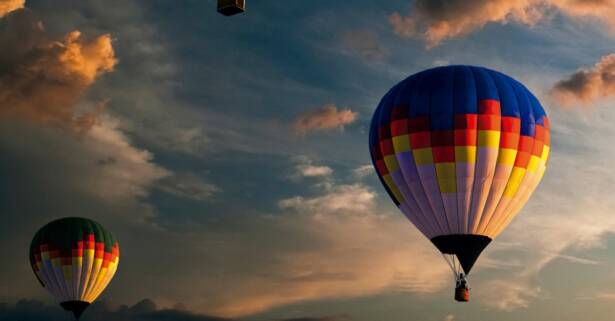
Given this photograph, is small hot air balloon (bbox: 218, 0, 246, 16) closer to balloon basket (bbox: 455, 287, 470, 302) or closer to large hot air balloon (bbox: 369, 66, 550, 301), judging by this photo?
large hot air balloon (bbox: 369, 66, 550, 301)

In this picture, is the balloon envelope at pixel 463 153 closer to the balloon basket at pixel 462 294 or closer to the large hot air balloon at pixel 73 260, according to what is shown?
the balloon basket at pixel 462 294

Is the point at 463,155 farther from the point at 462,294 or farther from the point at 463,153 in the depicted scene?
the point at 462,294

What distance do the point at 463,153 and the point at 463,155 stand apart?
105 millimetres

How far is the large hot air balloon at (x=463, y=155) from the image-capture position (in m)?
46.9

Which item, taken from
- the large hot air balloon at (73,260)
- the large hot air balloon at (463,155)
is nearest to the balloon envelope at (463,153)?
the large hot air balloon at (463,155)

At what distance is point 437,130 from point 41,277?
37159 mm

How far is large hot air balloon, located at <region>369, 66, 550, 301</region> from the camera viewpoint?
46.9 meters

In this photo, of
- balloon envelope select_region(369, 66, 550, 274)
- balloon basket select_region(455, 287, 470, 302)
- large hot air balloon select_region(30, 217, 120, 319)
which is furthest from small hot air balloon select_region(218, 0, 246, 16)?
large hot air balloon select_region(30, 217, 120, 319)

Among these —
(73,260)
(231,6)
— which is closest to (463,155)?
(231,6)

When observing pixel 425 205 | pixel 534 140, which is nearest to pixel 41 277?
pixel 425 205

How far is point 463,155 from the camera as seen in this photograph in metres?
46.9

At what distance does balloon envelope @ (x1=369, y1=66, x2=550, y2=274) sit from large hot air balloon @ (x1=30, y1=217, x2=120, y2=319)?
30.4m

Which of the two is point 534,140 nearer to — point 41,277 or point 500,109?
point 500,109

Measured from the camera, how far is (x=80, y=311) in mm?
69125
